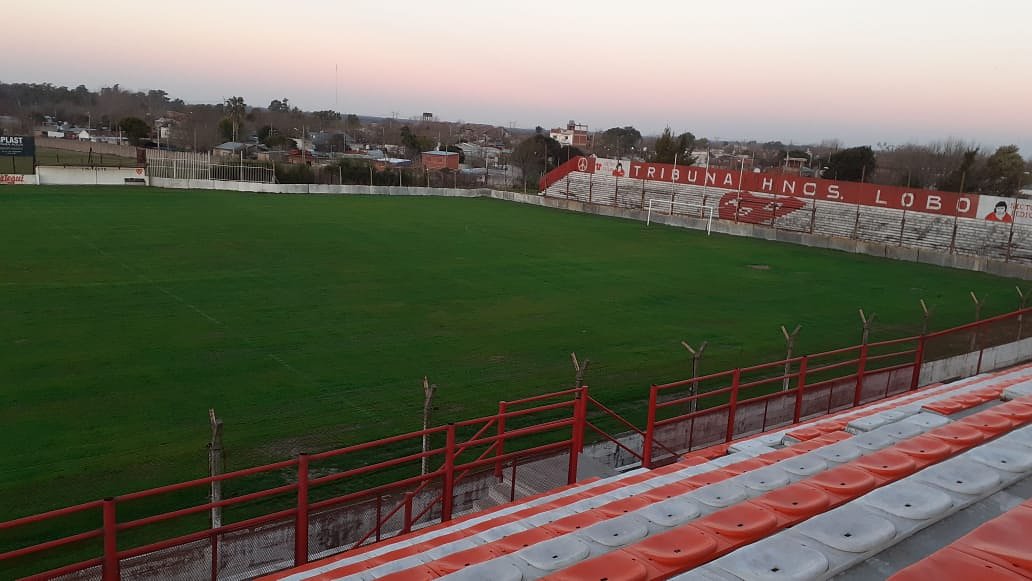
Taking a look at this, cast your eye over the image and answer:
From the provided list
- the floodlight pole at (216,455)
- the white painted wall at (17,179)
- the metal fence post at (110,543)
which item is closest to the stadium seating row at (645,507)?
the metal fence post at (110,543)

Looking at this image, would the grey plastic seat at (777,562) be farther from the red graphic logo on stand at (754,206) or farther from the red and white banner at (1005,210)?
the red graphic logo on stand at (754,206)

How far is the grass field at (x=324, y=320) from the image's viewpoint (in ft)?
35.9

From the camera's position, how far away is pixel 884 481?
5.89 metres

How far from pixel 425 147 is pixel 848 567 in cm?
11364

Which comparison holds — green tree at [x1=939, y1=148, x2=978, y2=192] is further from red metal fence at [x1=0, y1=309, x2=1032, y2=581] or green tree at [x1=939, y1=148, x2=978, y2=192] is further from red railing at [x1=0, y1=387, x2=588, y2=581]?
red railing at [x1=0, y1=387, x2=588, y2=581]

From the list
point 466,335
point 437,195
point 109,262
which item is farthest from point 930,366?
point 437,195

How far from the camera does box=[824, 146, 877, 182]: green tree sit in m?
72.9

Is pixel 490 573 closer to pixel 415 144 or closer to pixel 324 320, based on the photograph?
pixel 324 320

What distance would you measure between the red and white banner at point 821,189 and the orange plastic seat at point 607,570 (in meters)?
42.0

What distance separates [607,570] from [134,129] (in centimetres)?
10035

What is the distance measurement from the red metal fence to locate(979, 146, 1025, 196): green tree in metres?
59.1

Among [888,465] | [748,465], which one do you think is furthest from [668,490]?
[888,465]

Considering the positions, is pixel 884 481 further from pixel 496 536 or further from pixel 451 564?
pixel 451 564

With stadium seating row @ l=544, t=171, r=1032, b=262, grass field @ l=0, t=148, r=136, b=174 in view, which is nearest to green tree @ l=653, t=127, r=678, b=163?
stadium seating row @ l=544, t=171, r=1032, b=262
